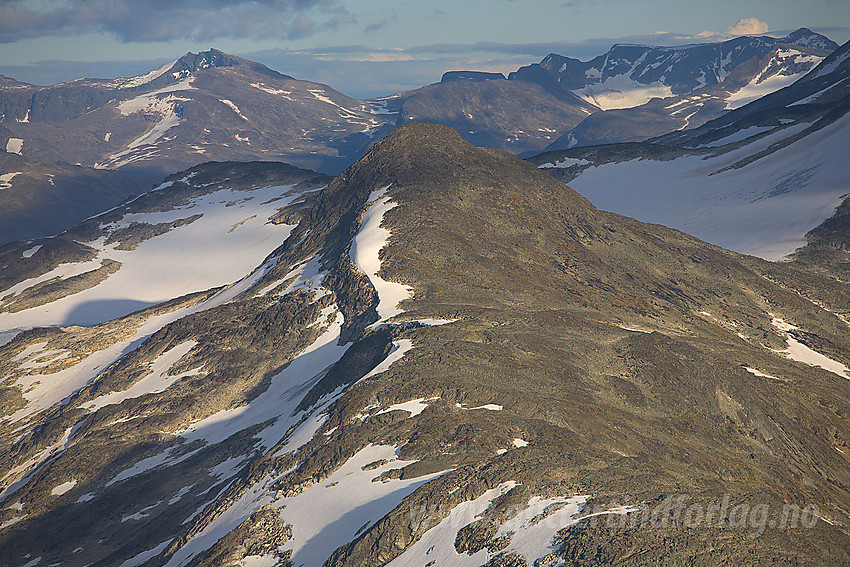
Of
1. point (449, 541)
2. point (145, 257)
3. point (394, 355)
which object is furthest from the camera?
point (145, 257)

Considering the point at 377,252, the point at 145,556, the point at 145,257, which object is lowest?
the point at 145,257

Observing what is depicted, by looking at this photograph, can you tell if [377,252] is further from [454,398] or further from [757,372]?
[757,372]

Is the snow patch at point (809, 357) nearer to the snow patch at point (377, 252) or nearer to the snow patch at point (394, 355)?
the snow patch at point (377, 252)

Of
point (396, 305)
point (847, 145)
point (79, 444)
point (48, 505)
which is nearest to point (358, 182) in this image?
point (396, 305)

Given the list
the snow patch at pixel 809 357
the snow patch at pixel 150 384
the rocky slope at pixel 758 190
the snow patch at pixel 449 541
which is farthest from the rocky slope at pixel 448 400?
the rocky slope at pixel 758 190

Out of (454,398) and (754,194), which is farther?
(754,194)

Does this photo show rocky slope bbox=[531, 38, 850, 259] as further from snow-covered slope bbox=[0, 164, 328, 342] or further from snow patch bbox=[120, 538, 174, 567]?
snow patch bbox=[120, 538, 174, 567]

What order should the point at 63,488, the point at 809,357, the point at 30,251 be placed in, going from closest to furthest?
the point at 63,488, the point at 809,357, the point at 30,251

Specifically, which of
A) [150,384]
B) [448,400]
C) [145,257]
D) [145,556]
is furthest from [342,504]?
[145,257]

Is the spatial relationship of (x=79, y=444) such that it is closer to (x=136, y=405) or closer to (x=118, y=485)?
(x=136, y=405)
